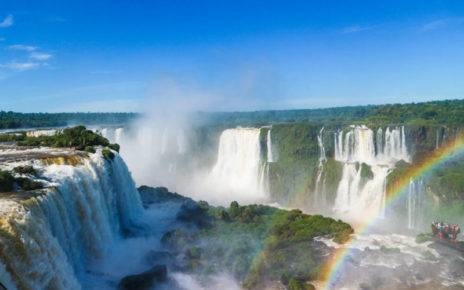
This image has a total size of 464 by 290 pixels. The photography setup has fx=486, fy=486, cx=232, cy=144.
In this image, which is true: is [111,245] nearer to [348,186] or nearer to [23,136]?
[23,136]

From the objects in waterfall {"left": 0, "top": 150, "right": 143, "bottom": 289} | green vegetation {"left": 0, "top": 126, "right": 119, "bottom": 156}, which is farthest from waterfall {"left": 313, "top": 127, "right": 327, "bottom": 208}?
green vegetation {"left": 0, "top": 126, "right": 119, "bottom": 156}

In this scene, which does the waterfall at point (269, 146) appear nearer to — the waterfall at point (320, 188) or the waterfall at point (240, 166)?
the waterfall at point (240, 166)

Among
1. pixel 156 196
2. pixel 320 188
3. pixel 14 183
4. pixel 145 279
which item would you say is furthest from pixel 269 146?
pixel 14 183

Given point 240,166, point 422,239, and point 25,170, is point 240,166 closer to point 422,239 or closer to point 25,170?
point 422,239

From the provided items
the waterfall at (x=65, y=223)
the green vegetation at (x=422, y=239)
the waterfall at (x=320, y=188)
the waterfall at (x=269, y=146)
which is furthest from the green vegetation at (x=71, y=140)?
the waterfall at (x=269, y=146)

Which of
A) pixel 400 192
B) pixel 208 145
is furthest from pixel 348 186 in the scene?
pixel 208 145

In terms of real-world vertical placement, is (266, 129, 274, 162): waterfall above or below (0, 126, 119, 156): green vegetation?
below

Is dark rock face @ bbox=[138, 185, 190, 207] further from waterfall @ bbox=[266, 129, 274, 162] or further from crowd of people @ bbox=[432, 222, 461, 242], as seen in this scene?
crowd of people @ bbox=[432, 222, 461, 242]

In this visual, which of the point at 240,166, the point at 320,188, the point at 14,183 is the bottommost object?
the point at 320,188
